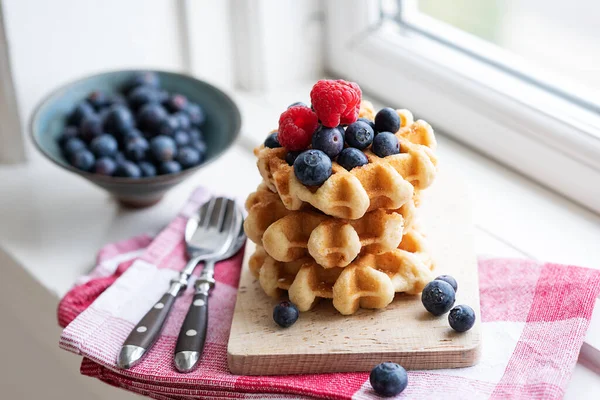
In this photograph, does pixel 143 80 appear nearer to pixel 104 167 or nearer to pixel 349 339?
pixel 104 167

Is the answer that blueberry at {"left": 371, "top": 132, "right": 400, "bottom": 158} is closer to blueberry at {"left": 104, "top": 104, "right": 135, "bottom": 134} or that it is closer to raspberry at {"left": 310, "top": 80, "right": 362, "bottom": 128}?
raspberry at {"left": 310, "top": 80, "right": 362, "bottom": 128}

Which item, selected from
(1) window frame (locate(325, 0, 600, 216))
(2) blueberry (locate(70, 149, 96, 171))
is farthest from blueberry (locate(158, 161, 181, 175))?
(1) window frame (locate(325, 0, 600, 216))

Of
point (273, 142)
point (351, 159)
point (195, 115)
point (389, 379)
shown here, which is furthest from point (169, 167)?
point (389, 379)

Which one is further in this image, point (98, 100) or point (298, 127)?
point (98, 100)

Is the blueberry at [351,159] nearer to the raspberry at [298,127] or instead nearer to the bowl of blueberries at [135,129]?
the raspberry at [298,127]

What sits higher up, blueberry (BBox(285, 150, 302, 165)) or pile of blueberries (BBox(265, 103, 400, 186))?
pile of blueberries (BBox(265, 103, 400, 186))

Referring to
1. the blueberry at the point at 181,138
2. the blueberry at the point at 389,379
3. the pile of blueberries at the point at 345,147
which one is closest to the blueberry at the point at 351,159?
the pile of blueberries at the point at 345,147

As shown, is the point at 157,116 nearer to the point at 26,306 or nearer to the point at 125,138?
the point at 125,138

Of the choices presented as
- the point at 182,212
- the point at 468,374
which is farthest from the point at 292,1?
the point at 468,374
